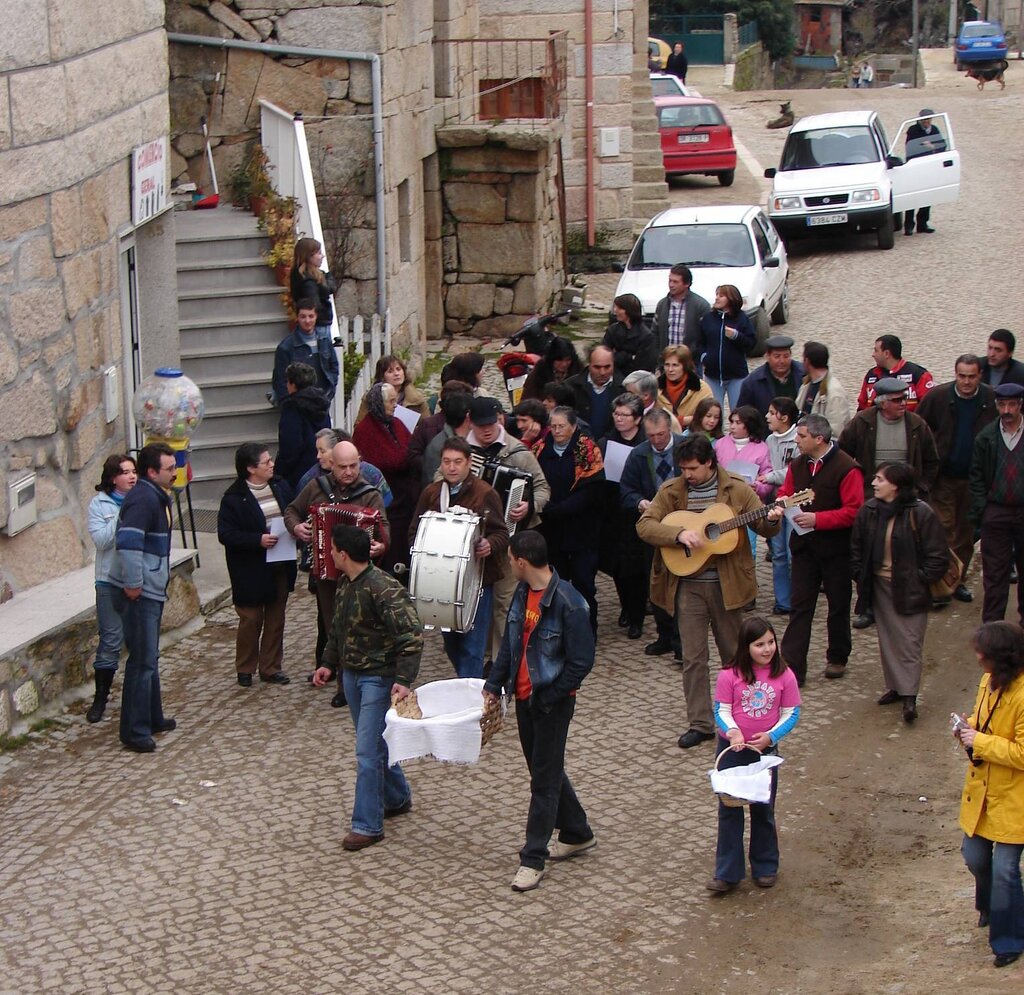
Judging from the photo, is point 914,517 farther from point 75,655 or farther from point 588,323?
point 588,323

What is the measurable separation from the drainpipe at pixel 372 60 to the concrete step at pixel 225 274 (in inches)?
74.2

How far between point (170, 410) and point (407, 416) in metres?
1.79

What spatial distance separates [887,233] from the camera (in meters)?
Answer: 23.6

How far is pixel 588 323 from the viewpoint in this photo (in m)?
20.3

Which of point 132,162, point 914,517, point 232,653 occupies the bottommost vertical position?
point 232,653

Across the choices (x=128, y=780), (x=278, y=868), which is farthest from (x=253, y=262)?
(x=278, y=868)

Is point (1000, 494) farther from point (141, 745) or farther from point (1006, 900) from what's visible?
point (141, 745)

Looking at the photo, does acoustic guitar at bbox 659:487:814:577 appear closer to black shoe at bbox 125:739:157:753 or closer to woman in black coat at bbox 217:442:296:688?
woman in black coat at bbox 217:442:296:688

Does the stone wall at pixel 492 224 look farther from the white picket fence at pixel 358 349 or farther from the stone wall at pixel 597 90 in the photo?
the stone wall at pixel 597 90

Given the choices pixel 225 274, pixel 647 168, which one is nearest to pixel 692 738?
pixel 225 274

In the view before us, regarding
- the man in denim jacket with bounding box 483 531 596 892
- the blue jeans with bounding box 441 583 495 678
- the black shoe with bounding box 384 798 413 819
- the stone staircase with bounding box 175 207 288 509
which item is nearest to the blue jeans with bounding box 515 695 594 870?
the man in denim jacket with bounding box 483 531 596 892

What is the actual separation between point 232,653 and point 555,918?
4.13 m

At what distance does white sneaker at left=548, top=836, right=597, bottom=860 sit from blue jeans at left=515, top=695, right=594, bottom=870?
0.13 m

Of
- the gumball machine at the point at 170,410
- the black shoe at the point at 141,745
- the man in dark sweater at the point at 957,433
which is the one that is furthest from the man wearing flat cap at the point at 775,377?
the black shoe at the point at 141,745
